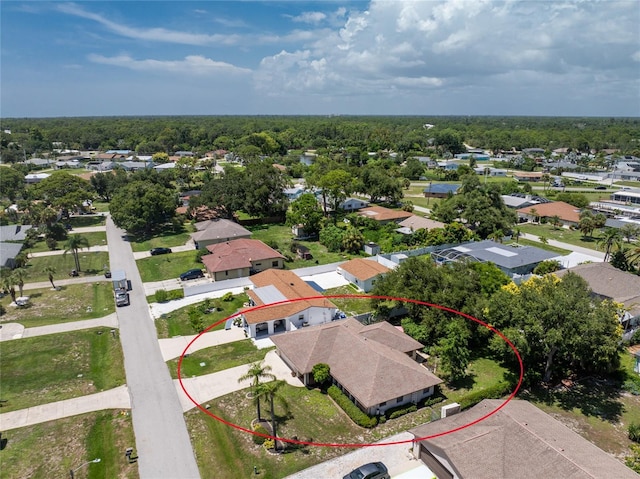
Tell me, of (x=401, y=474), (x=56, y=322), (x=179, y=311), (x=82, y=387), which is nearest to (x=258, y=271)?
(x=179, y=311)

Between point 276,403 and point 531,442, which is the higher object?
point 531,442

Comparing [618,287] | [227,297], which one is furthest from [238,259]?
[618,287]

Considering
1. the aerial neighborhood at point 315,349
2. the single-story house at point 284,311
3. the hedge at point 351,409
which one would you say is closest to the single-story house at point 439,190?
the aerial neighborhood at point 315,349

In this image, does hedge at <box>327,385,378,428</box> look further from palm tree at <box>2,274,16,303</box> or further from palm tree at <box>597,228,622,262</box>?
palm tree at <box>597,228,622,262</box>

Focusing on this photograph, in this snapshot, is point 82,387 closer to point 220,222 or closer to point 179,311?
point 179,311

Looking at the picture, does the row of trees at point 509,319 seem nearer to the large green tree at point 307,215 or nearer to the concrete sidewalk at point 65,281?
the large green tree at point 307,215

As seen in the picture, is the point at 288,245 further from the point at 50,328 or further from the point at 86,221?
the point at 86,221
